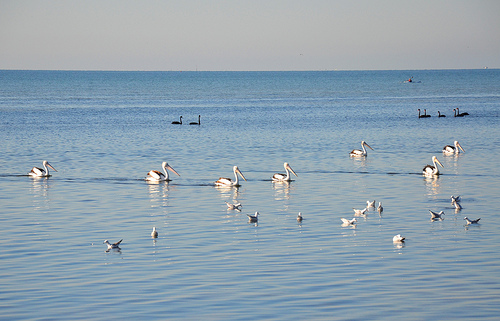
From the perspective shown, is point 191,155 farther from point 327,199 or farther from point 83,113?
point 83,113

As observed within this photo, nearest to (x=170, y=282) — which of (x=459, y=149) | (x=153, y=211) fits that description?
(x=153, y=211)

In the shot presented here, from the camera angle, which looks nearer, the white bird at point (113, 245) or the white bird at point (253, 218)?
the white bird at point (113, 245)

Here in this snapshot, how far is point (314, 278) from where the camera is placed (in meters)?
14.0

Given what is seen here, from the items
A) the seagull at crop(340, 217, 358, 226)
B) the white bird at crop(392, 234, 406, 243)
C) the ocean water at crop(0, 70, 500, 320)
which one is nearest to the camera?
the ocean water at crop(0, 70, 500, 320)

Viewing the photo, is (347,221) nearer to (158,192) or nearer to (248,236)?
(248,236)

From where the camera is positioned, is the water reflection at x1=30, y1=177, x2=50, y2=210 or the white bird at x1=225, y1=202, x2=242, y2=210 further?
the water reflection at x1=30, y1=177, x2=50, y2=210

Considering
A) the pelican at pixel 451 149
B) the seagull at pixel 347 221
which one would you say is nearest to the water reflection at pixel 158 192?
the seagull at pixel 347 221

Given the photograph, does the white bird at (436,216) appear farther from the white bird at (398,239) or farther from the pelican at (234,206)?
the pelican at (234,206)

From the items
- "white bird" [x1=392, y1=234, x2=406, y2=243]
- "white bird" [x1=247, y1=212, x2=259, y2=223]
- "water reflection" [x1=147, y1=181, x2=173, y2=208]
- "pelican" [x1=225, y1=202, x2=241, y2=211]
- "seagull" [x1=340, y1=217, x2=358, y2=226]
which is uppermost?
"water reflection" [x1=147, y1=181, x2=173, y2=208]

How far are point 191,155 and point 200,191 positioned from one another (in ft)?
37.2

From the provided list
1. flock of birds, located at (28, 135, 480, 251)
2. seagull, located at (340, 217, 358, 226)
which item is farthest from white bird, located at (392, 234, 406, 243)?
seagull, located at (340, 217, 358, 226)

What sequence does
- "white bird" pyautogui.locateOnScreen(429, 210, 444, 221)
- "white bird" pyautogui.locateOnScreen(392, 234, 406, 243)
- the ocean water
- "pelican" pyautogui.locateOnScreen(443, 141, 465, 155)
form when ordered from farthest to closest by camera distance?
"pelican" pyautogui.locateOnScreen(443, 141, 465, 155) → "white bird" pyautogui.locateOnScreen(429, 210, 444, 221) → "white bird" pyautogui.locateOnScreen(392, 234, 406, 243) → the ocean water

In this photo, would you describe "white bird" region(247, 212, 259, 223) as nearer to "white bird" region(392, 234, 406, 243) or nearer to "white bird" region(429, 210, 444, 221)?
"white bird" region(392, 234, 406, 243)

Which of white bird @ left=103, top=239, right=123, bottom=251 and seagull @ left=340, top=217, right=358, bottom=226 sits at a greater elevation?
seagull @ left=340, top=217, right=358, bottom=226
